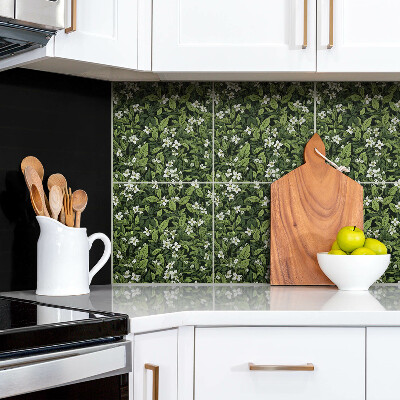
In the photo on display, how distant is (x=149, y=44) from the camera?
1.92 meters

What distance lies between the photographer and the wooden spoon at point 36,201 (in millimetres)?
1874

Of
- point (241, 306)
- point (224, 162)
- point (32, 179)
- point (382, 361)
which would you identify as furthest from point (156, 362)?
point (224, 162)

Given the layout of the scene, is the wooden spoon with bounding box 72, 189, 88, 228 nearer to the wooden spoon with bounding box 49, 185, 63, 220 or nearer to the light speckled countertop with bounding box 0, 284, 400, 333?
the wooden spoon with bounding box 49, 185, 63, 220

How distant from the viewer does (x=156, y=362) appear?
1.55m

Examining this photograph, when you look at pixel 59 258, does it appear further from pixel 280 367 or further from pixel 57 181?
pixel 280 367

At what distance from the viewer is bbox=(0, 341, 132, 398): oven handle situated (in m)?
1.20

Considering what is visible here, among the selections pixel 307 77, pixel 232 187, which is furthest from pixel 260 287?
pixel 307 77

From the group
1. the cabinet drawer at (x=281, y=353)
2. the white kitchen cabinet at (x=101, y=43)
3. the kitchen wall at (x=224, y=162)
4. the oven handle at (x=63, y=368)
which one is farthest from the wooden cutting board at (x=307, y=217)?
the oven handle at (x=63, y=368)

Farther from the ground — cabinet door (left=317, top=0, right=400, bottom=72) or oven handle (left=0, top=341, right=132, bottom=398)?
cabinet door (left=317, top=0, right=400, bottom=72)

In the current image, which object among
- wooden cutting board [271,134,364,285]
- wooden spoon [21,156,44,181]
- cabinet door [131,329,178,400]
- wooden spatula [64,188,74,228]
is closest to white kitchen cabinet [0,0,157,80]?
wooden spoon [21,156,44,181]

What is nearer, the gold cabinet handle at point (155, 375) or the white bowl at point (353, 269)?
the gold cabinet handle at point (155, 375)

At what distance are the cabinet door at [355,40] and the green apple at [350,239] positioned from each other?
1.63 ft

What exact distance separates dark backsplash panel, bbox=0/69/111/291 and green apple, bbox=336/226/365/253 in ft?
2.59

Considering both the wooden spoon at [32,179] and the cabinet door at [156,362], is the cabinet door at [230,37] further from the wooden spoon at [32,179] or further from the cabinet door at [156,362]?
the cabinet door at [156,362]
